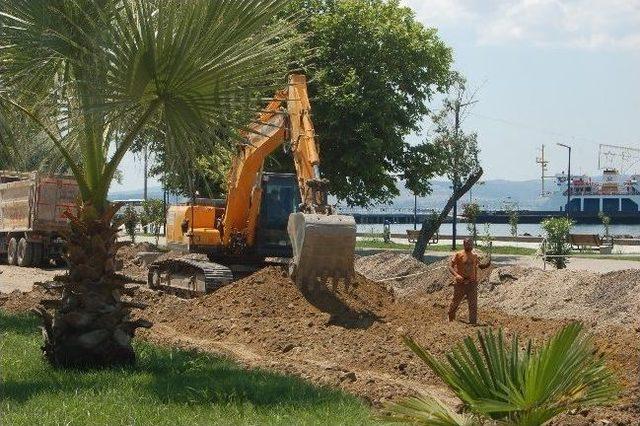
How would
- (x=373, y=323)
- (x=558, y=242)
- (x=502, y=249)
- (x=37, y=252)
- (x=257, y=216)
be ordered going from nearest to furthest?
(x=373, y=323) < (x=257, y=216) < (x=558, y=242) < (x=37, y=252) < (x=502, y=249)

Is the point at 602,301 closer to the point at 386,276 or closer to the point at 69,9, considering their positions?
the point at 386,276

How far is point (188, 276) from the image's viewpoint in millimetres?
23219

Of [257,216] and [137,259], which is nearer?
[257,216]

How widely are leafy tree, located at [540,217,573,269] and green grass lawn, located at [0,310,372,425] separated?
18.5m

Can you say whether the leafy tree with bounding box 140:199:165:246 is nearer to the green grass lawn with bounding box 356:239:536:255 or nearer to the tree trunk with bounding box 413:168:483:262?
the green grass lawn with bounding box 356:239:536:255

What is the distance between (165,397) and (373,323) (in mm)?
7513

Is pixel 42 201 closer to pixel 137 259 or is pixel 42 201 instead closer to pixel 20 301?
pixel 137 259

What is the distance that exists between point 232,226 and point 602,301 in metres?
7.50

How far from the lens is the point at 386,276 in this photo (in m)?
27.0

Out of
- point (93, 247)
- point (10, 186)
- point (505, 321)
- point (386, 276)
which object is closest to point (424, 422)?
point (93, 247)

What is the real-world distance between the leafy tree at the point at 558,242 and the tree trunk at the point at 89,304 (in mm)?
19197

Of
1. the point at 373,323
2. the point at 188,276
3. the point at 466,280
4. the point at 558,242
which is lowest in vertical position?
the point at 373,323

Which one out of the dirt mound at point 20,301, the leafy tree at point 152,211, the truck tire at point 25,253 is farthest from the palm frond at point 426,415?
the leafy tree at point 152,211

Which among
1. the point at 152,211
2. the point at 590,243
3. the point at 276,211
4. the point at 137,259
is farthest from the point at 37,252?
the point at 152,211
